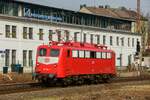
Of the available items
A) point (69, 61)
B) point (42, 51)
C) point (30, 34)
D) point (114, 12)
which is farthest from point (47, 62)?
point (114, 12)

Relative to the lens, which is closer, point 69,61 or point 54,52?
point 54,52

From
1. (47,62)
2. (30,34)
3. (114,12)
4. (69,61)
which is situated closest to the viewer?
(47,62)

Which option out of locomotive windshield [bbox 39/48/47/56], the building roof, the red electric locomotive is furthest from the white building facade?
the building roof

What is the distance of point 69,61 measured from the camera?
128 ft

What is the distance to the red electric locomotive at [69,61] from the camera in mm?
38125

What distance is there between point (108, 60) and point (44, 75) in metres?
8.82

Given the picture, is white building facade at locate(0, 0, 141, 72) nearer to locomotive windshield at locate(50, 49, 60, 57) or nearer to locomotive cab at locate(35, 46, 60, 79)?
locomotive cab at locate(35, 46, 60, 79)

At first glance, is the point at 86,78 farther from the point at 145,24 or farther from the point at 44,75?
the point at 145,24

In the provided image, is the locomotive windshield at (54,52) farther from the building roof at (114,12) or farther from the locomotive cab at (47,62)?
the building roof at (114,12)

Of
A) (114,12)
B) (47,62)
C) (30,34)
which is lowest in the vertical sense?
(47,62)

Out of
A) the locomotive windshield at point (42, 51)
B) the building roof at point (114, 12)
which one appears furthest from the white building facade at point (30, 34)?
the building roof at point (114, 12)

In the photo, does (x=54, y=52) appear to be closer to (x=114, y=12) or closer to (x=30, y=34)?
(x=30, y=34)

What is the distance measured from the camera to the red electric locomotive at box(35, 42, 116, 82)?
3812 cm

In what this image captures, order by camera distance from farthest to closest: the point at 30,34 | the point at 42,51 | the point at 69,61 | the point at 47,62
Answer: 1. the point at 30,34
2. the point at 42,51
3. the point at 69,61
4. the point at 47,62
